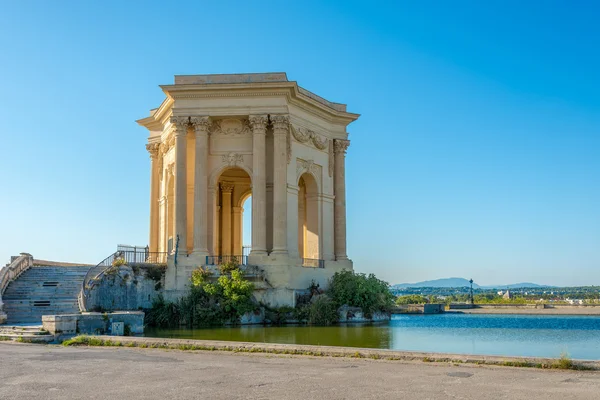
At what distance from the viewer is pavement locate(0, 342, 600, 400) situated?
1154 cm

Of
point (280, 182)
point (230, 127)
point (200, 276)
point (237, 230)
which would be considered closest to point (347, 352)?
point (200, 276)

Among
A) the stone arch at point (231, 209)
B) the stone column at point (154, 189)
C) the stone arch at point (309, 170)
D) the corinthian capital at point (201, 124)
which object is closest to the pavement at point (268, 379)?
the corinthian capital at point (201, 124)

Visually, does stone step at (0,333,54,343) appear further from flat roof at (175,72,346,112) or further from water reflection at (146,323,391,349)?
flat roof at (175,72,346,112)

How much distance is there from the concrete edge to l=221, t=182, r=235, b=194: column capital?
29.3m

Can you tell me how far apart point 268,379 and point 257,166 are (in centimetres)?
2702

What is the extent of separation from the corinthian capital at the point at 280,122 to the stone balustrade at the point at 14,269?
15.1m

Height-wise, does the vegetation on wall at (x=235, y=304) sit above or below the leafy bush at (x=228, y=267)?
below

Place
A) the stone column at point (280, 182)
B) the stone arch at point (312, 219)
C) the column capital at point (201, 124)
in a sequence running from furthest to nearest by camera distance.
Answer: the stone arch at point (312, 219)
the column capital at point (201, 124)
the stone column at point (280, 182)

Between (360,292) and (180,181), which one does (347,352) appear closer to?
(360,292)

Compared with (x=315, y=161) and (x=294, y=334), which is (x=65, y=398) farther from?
(x=315, y=161)

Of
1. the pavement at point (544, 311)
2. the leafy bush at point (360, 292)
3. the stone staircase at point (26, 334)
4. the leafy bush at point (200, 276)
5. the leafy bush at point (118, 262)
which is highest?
the leafy bush at point (118, 262)

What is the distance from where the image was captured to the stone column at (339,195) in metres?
45.9

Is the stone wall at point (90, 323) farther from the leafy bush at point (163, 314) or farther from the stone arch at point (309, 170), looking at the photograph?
the stone arch at point (309, 170)

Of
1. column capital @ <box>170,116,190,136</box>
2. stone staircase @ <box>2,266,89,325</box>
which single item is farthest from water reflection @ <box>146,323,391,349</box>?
column capital @ <box>170,116,190,136</box>
